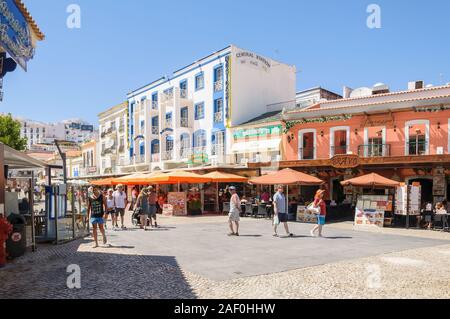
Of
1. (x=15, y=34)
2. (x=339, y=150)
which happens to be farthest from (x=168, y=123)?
(x=15, y=34)

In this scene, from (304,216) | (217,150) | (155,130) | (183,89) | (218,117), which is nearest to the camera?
(304,216)

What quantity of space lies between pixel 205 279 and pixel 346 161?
13800 mm

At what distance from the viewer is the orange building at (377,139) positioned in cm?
1827

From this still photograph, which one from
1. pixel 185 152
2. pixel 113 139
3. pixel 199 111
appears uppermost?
pixel 199 111

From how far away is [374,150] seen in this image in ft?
66.6

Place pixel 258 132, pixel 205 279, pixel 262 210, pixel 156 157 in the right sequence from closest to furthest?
pixel 205 279 < pixel 262 210 < pixel 258 132 < pixel 156 157

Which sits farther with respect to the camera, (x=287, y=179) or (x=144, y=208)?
(x=287, y=179)

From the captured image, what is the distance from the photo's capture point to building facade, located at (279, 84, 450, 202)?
18250 mm

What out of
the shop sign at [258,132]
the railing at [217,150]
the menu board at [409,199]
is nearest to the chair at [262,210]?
the shop sign at [258,132]

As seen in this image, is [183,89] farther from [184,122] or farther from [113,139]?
[113,139]

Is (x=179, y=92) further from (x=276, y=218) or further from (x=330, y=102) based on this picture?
(x=276, y=218)

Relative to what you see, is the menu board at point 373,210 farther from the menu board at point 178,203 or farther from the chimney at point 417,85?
the chimney at point 417,85

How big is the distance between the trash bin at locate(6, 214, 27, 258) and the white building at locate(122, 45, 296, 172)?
57.1 ft
